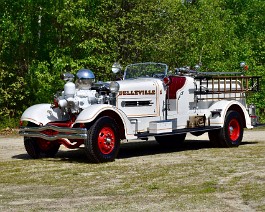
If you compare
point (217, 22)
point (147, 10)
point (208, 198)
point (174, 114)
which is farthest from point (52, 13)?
point (208, 198)

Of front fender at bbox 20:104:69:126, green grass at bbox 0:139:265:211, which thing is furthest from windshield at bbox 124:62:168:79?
front fender at bbox 20:104:69:126

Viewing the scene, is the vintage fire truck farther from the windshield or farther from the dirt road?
the dirt road

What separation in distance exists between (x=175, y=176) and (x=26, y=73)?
19320 mm

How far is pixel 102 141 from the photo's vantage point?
1406cm

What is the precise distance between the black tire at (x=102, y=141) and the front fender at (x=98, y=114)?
0.17 metres

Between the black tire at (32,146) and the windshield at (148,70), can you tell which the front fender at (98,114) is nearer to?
the black tire at (32,146)

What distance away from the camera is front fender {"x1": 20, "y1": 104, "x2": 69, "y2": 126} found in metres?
14.8

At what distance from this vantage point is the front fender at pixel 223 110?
16.9m

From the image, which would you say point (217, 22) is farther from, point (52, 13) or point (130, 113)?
point (130, 113)

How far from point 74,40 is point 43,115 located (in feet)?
49.4

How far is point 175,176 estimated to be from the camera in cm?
1199

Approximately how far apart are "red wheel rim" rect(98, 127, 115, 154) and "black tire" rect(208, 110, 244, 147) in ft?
11.8

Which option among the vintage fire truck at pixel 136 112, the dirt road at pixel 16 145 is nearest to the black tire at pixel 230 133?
the vintage fire truck at pixel 136 112

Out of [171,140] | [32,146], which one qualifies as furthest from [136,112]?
[171,140]
